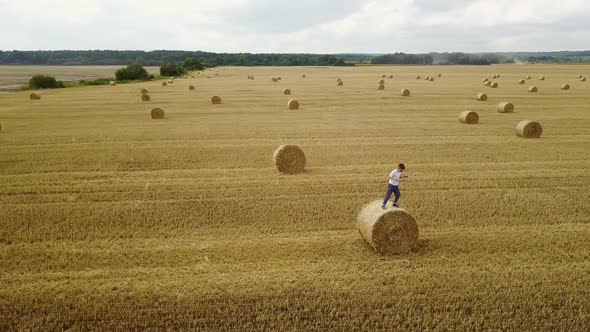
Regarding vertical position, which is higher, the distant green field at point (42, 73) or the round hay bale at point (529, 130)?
the distant green field at point (42, 73)

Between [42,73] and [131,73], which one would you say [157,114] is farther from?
[42,73]

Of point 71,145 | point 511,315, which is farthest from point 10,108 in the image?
point 511,315

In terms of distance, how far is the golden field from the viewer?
6941 millimetres

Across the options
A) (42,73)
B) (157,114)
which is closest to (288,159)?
(157,114)

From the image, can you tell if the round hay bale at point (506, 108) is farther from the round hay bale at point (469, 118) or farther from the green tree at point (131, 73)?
the green tree at point (131, 73)

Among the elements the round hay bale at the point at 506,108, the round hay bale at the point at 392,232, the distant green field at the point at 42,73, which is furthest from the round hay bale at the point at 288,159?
the distant green field at the point at 42,73

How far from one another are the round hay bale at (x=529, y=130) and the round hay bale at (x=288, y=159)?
10.8 meters

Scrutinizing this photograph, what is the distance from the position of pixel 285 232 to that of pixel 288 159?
15.6ft

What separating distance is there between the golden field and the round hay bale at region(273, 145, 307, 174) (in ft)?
1.29

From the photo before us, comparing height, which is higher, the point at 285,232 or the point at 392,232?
the point at 392,232

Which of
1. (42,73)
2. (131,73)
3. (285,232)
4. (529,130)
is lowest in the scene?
(285,232)

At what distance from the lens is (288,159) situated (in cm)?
1434

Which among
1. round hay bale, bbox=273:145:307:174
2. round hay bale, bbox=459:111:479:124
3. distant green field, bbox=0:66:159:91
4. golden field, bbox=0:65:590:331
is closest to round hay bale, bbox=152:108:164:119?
golden field, bbox=0:65:590:331

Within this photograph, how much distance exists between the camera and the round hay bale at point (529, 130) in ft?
63.2
